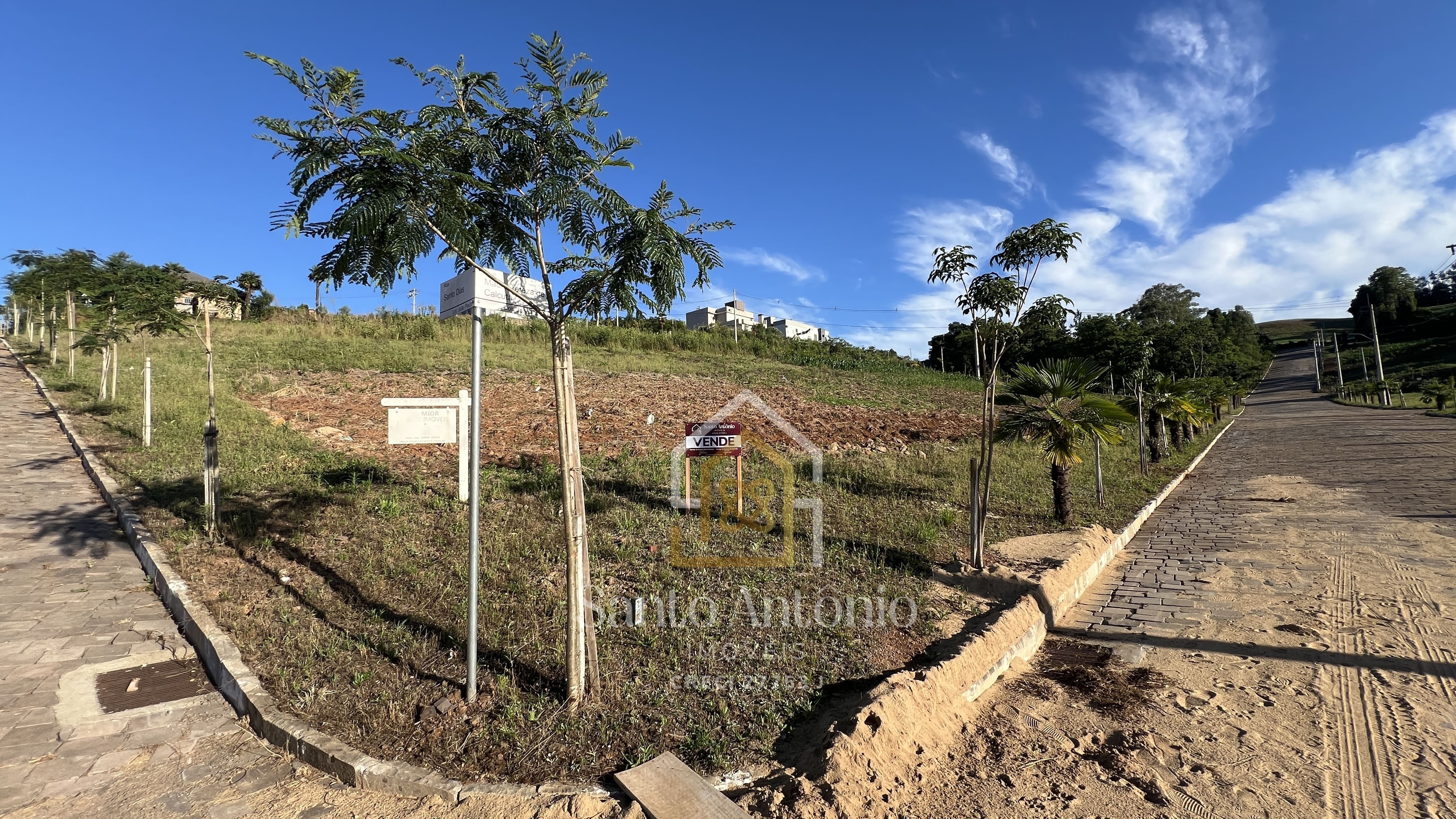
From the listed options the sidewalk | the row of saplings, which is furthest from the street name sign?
the row of saplings

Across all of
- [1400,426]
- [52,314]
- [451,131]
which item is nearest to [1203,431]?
[1400,426]

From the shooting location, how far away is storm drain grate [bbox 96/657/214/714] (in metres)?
3.97

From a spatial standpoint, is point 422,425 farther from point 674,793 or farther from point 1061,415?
point 1061,415

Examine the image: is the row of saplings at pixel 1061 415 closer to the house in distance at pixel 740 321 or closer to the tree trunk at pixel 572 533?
the tree trunk at pixel 572 533

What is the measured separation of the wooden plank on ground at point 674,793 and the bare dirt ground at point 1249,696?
98 centimetres

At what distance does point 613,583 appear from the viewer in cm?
561

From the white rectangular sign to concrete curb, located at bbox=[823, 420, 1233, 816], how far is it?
5.06 metres

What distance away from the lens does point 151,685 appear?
4180 millimetres

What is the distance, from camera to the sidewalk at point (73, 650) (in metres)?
3.38

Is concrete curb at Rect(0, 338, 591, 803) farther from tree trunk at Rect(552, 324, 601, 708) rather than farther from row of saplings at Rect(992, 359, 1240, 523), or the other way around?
row of saplings at Rect(992, 359, 1240, 523)

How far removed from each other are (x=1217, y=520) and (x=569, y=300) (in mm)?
11155

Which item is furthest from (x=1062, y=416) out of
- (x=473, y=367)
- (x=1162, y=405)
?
(x=1162, y=405)

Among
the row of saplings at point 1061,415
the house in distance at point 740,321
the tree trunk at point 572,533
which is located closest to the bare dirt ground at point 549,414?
the row of saplings at point 1061,415

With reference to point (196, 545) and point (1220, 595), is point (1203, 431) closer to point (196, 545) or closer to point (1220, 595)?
point (1220, 595)
